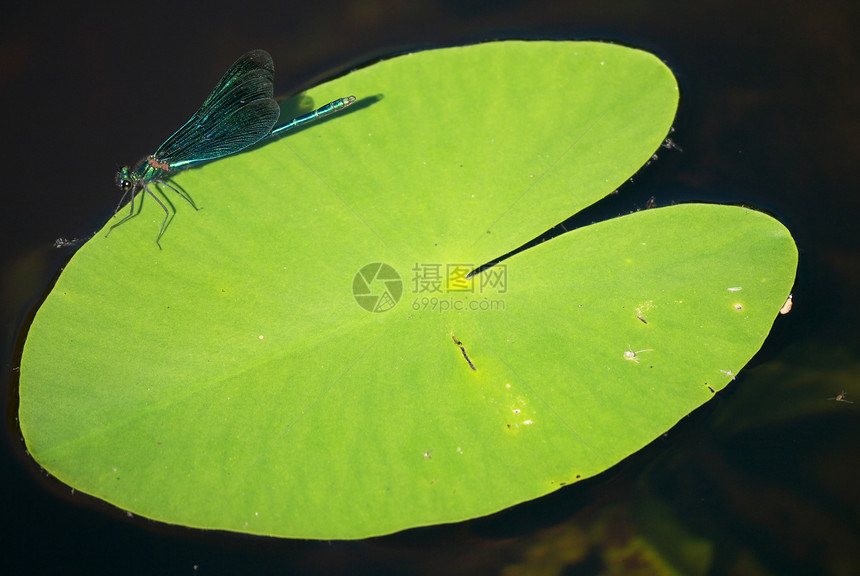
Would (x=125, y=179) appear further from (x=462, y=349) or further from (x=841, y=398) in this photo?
(x=841, y=398)

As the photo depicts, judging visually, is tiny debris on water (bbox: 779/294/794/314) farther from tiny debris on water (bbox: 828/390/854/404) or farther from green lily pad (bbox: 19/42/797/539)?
tiny debris on water (bbox: 828/390/854/404)

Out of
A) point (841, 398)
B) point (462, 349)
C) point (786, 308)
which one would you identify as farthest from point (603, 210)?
point (841, 398)

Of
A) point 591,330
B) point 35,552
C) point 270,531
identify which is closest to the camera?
point 270,531

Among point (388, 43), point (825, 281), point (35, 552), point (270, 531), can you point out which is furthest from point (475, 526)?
point (388, 43)

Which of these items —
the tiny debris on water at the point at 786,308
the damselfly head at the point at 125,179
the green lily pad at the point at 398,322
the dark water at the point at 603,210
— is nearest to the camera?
the green lily pad at the point at 398,322

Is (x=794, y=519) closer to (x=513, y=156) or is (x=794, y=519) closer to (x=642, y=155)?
(x=642, y=155)

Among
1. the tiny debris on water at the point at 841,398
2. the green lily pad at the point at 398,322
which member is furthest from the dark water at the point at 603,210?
the green lily pad at the point at 398,322

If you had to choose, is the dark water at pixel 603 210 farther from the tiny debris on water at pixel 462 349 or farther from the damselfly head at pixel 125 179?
the tiny debris on water at pixel 462 349

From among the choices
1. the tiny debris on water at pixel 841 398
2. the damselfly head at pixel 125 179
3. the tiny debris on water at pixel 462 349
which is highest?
the damselfly head at pixel 125 179
